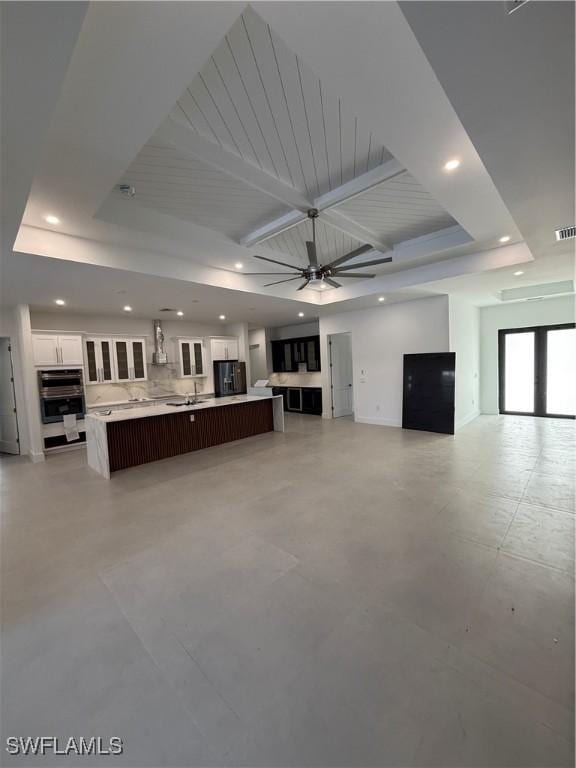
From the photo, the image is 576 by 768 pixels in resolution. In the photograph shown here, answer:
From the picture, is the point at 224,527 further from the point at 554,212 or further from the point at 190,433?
the point at 554,212

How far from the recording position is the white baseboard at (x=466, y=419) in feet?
21.8

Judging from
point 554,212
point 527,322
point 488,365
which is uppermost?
point 554,212

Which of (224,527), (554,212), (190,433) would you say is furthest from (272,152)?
(190,433)

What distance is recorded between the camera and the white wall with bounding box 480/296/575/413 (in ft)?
23.3

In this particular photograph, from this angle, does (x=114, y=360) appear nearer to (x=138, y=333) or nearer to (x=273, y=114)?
(x=138, y=333)

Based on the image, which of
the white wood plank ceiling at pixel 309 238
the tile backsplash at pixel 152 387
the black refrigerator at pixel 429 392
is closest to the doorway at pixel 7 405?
the tile backsplash at pixel 152 387

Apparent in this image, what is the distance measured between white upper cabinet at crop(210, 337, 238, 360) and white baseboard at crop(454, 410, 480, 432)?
239 inches

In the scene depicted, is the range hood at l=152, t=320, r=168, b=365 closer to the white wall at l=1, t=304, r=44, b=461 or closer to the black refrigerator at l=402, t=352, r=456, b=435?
the white wall at l=1, t=304, r=44, b=461

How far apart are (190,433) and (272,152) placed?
454cm

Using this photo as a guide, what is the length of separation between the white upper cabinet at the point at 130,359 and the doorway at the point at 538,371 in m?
9.12

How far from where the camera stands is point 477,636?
1.71m

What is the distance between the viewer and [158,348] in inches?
304

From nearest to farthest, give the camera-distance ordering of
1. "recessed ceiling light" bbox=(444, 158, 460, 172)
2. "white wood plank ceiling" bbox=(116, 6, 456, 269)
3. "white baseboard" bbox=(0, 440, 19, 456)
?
1. "white wood plank ceiling" bbox=(116, 6, 456, 269)
2. "recessed ceiling light" bbox=(444, 158, 460, 172)
3. "white baseboard" bbox=(0, 440, 19, 456)

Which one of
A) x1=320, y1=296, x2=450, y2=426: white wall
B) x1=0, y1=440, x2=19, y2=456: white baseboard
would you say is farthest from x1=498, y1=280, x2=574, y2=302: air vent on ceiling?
x1=0, y1=440, x2=19, y2=456: white baseboard
